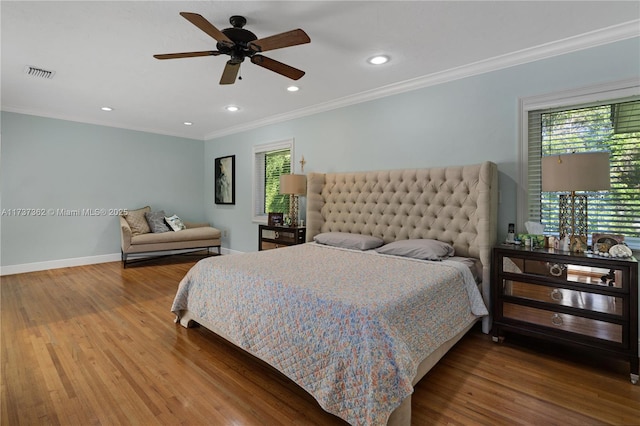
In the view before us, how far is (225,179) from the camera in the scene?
6.16 meters

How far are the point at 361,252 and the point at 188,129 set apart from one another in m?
4.65

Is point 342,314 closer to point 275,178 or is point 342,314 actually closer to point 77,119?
point 275,178

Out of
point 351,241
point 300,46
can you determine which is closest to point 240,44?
point 300,46

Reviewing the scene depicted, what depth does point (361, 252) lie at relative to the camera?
313cm

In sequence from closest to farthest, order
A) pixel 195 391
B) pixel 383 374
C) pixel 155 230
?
pixel 383 374 → pixel 195 391 → pixel 155 230

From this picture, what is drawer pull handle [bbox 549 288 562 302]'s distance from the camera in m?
2.29

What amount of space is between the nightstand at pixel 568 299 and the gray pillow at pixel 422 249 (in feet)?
1.34

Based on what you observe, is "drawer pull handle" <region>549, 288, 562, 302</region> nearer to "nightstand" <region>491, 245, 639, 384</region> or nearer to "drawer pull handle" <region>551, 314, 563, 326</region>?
"nightstand" <region>491, 245, 639, 384</region>

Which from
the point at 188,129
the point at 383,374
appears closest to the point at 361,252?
the point at 383,374

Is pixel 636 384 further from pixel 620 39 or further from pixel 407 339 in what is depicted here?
pixel 620 39

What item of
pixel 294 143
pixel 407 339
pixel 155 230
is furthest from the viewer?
pixel 155 230

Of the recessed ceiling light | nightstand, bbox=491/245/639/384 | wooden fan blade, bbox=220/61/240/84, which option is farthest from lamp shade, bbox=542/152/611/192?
wooden fan blade, bbox=220/61/240/84

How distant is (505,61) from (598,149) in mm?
1102

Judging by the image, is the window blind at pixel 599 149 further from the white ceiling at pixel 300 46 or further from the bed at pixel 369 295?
the white ceiling at pixel 300 46
